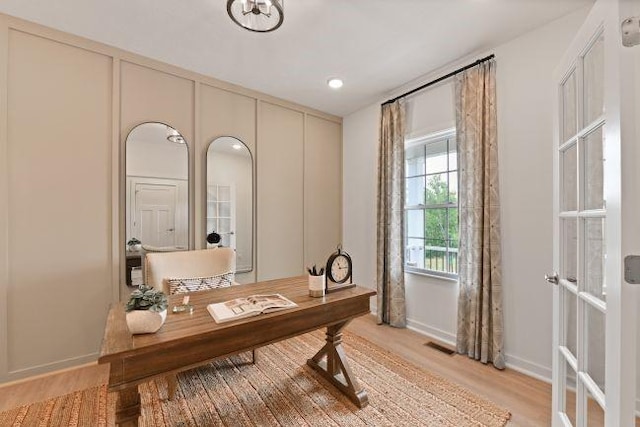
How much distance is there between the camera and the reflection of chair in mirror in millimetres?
2258

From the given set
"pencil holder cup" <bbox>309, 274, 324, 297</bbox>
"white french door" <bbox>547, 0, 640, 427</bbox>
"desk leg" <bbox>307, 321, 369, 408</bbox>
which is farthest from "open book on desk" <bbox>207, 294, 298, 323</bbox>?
"white french door" <bbox>547, 0, 640, 427</bbox>

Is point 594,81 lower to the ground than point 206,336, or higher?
higher

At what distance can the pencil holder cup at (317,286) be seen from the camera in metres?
1.74

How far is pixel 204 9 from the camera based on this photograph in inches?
79.2

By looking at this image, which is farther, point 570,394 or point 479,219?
point 479,219

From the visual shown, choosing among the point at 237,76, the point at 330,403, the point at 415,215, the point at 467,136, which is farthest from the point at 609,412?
the point at 237,76

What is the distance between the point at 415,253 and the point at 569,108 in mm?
2041

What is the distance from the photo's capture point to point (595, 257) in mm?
1199

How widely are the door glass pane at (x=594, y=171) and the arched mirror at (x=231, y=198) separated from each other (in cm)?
286

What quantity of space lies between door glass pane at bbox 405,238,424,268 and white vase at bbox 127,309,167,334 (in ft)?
8.76

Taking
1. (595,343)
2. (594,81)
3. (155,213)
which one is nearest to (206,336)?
(595,343)

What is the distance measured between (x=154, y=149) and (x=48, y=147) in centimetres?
73

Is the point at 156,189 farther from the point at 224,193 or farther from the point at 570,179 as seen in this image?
the point at 570,179

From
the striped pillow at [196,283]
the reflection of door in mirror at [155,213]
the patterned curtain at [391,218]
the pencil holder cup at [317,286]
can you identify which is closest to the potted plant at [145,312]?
the pencil holder cup at [317,286]
